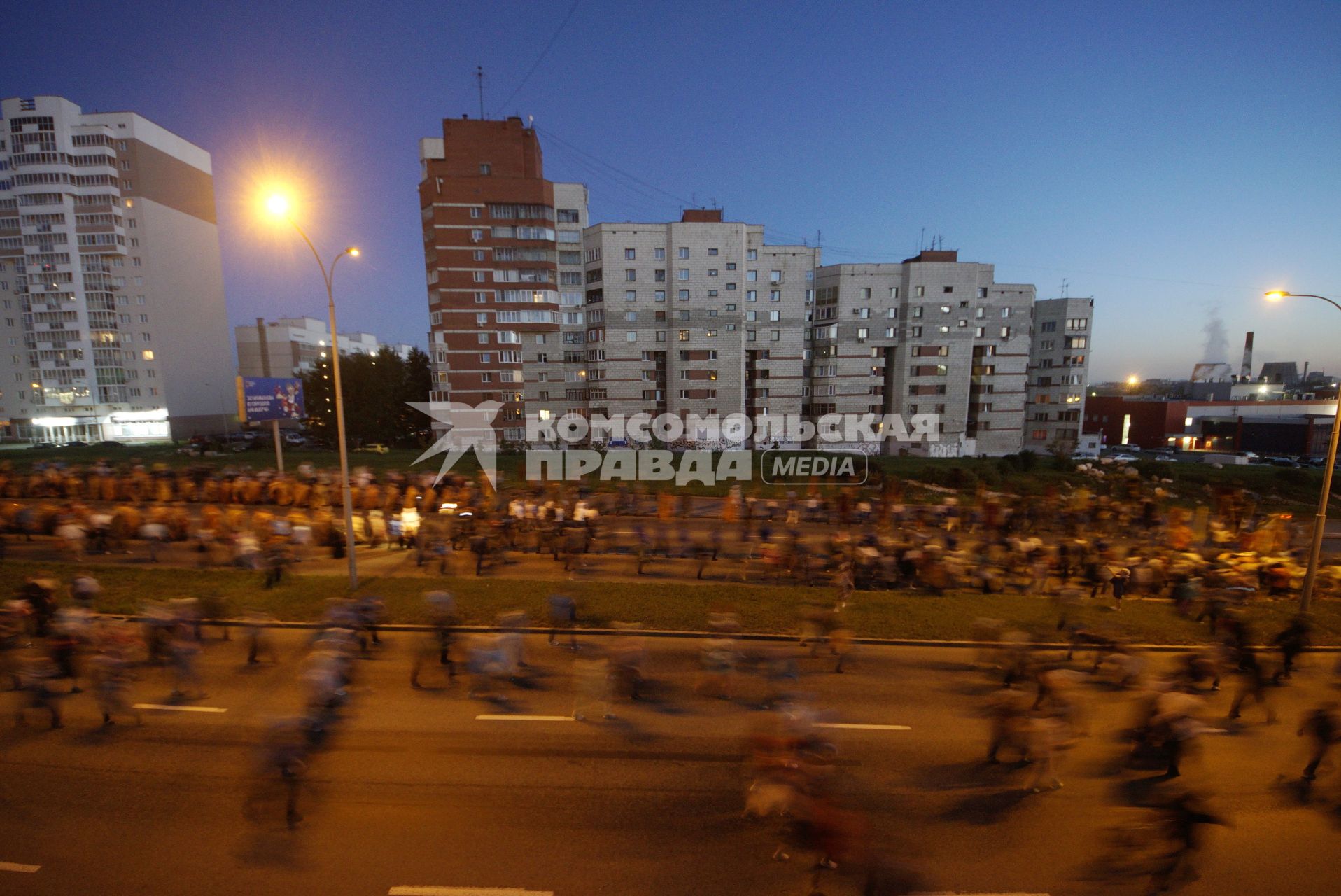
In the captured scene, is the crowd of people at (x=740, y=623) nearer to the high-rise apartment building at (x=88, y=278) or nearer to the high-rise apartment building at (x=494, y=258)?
the high-rise apartment building at (x=494, y=258)

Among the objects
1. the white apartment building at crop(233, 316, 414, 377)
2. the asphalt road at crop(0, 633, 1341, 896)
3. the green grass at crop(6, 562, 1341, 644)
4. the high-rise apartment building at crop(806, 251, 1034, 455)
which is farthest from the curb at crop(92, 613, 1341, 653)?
the white apartment building at crop(233, 316, 414, 377)

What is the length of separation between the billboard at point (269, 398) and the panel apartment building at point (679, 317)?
58.9ft

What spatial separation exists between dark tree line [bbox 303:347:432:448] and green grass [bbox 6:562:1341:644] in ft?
107

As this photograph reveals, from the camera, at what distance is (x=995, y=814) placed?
644cm

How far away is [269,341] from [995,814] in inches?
4516

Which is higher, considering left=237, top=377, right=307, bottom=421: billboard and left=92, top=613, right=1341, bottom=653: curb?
left=237, top=377, right=307, bottom=421: billboard

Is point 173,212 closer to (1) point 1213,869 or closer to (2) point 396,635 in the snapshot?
(2) point 396,635

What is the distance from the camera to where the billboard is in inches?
827

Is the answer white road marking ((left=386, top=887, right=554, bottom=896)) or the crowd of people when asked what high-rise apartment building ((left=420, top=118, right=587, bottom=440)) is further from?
white road marking ((left=386, top=887, right=554, bottom=896))

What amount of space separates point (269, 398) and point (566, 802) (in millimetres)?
21908

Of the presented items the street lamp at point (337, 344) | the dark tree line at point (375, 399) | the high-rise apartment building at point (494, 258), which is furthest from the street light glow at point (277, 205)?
the dark tree line at point (375, 399)

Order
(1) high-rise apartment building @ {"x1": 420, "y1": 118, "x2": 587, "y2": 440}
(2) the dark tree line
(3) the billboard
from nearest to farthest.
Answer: (3) the billboard < (1) high-rise apartment building @ {"x1": 420, "y1": 118, "x2": 587, "y2": 440} < (2) the dark tree line

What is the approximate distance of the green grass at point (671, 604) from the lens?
11.5 m

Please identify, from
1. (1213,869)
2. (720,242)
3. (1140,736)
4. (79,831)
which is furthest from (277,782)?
(720,242)
